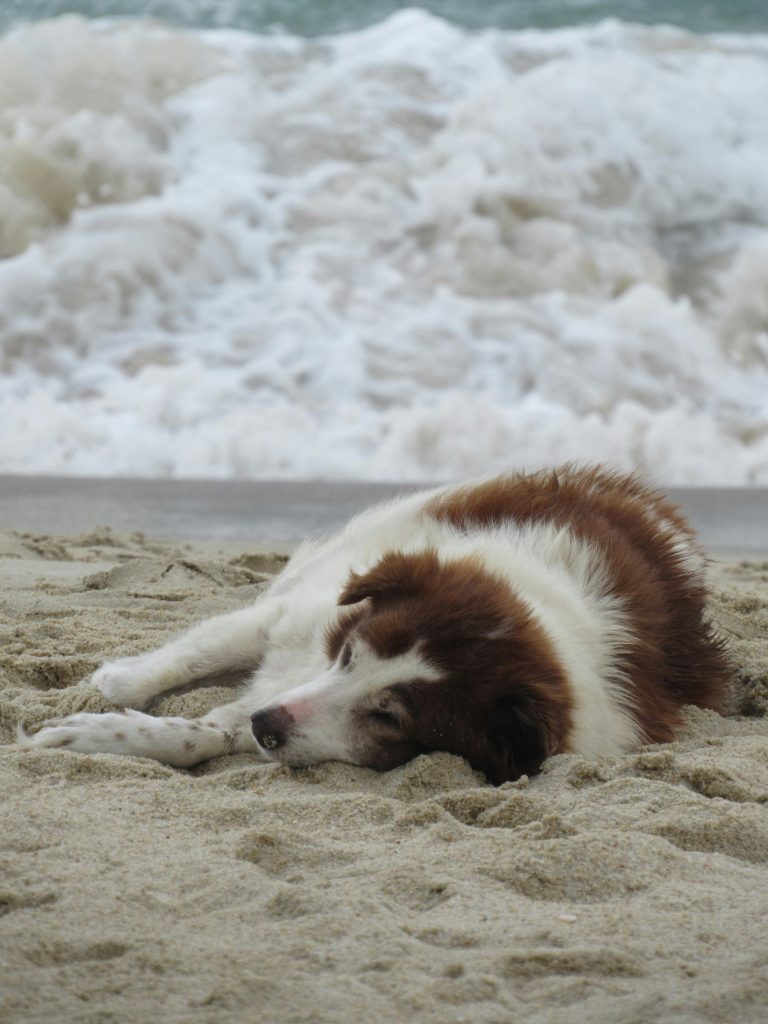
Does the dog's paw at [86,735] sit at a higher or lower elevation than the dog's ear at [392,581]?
lower

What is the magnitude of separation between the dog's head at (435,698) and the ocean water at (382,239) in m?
6.58

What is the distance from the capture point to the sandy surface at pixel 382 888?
5.59 feet

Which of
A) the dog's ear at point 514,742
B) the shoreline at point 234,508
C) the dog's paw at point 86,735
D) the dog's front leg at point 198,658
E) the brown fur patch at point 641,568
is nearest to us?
the dog's ear at point 514,742

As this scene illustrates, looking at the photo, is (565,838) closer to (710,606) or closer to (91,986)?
(91,986)

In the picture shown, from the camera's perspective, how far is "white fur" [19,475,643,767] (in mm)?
2930

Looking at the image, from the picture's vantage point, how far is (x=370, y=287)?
1276 centimetres

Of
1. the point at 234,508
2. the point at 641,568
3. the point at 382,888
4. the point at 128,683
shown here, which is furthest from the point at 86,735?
the point at 234,508

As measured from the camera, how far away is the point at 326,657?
10.6ft

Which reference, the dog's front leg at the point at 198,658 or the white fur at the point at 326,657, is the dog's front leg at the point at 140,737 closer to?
the white fur at the point at 326,657

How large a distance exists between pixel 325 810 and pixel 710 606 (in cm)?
259

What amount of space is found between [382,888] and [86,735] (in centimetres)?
117

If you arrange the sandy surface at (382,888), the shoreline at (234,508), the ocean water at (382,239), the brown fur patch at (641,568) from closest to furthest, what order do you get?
the sandy surface at (382,888)
the brown fur patch at (641,568)
the shoreline at (234,508)
the ocean water at (382,239)

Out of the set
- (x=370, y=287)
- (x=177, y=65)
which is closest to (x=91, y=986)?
(x=370, y=287)

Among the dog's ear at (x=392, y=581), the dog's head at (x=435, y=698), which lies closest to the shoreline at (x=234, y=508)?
the dog's ear at (x=392, y=581)
